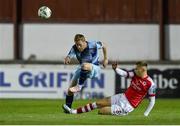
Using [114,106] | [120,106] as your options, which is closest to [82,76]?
[114,106]

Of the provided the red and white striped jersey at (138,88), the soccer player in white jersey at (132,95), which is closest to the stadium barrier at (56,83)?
the soccer player in white jersey at (132,95)

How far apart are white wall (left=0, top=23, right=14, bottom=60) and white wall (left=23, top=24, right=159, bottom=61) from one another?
55 centimetres

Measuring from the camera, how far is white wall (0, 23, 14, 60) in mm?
32781

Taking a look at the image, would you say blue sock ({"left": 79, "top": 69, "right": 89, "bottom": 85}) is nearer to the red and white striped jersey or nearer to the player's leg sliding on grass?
the player's leg sliding on grass

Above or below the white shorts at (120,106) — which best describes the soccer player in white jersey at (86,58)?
above

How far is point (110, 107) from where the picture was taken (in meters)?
17.1

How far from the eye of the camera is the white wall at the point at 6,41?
32781mm

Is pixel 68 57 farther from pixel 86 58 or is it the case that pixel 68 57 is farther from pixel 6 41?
pixel 6 41

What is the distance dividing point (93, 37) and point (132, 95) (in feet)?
53.3

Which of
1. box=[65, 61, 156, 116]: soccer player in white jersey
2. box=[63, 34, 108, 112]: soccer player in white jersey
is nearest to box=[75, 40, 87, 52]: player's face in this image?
box=[63, 34, 108, 112]: soccer player in white jersey

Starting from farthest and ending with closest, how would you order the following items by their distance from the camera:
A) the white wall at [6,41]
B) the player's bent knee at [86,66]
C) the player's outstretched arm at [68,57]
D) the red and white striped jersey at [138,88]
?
the white wall at [6,41]
the player's bent knee at [86,66]
the player's outstretched arm at [68,57]
the red and white striped jersey at [138,88]

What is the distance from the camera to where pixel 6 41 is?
32.9 m

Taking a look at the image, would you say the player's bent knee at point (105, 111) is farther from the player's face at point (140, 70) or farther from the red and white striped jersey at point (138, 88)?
the player's face at point (140, 70)

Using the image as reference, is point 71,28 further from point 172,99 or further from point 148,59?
point 172,99
